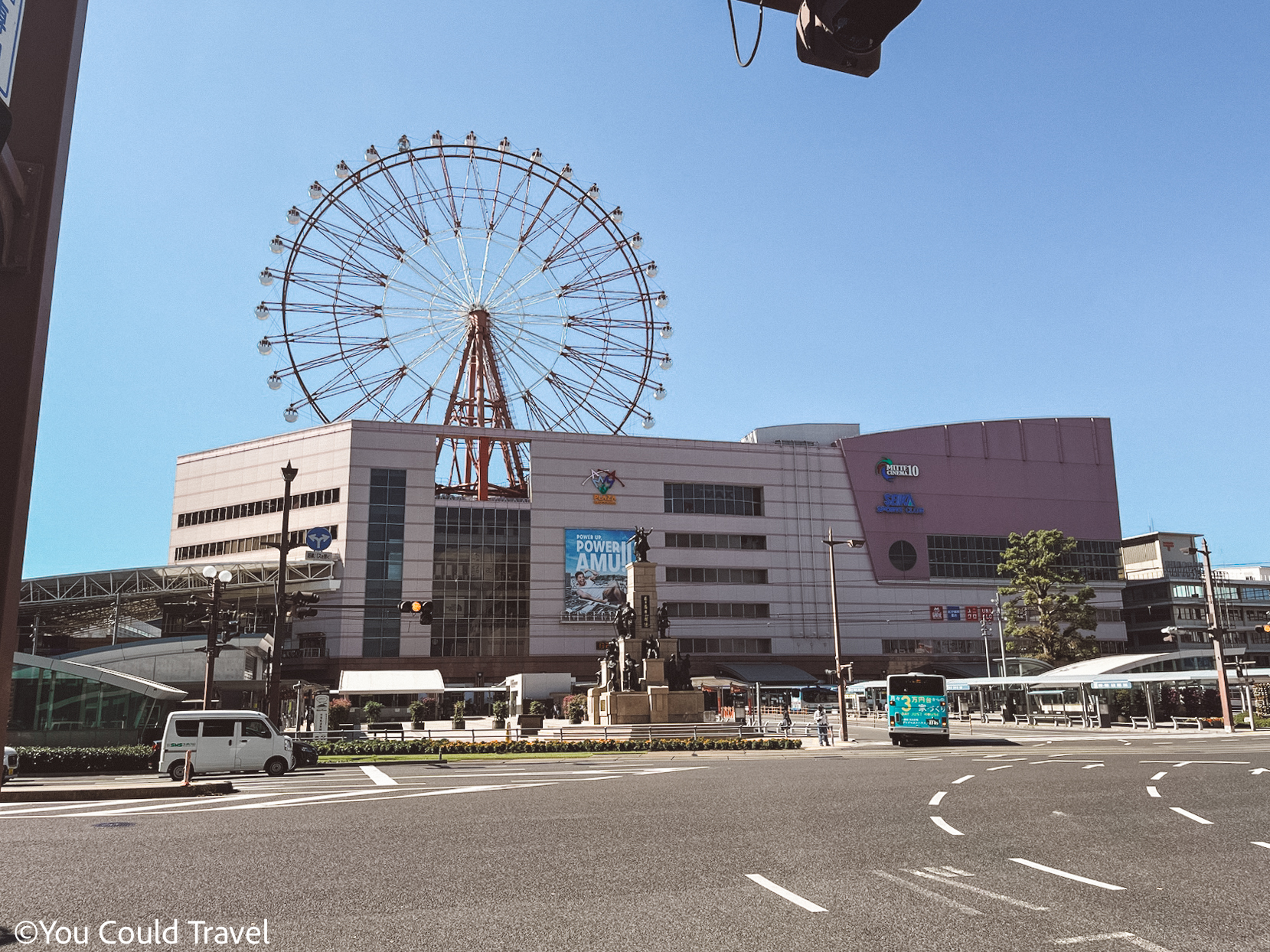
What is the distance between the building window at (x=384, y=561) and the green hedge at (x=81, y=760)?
46202mm

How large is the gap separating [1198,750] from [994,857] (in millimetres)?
23906

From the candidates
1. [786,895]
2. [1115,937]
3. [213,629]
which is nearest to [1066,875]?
[1115,937]

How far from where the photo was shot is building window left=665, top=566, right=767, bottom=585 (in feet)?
271

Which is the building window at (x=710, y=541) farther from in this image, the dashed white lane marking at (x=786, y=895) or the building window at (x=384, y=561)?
the dashed white lane marking at (x=786, y=895)

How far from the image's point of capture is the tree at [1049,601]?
63.4 meters

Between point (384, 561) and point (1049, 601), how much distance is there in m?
50.8

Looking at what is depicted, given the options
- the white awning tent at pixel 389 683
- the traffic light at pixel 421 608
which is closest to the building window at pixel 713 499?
the white awning tent at pixel 389 683

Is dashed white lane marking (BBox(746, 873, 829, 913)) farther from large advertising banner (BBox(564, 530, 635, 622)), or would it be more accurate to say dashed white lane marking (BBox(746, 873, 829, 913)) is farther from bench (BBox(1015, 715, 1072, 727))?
large advertising banner (BBox(564, 530, 635, 622))

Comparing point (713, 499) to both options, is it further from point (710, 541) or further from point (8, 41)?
point (8, 41)

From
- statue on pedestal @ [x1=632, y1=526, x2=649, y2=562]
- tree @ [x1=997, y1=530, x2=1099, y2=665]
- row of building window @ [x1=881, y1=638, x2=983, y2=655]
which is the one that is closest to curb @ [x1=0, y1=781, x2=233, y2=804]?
A: statue on pedestal @ [x1=632, y1=526, x2=649, y2=562]

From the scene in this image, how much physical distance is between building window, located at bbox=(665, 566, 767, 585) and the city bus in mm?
43625

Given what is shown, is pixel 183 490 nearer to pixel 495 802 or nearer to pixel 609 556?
pixel 609 556

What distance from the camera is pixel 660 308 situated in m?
66.8

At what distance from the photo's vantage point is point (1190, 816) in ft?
42.8
